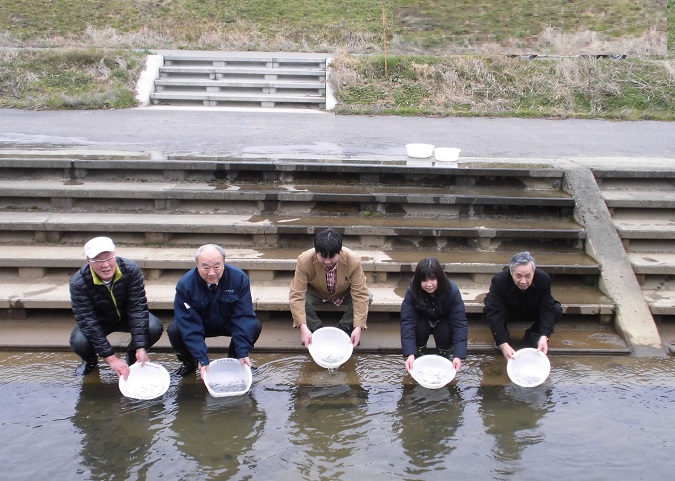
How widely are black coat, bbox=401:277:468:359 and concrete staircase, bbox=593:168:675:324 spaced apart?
6.54ft

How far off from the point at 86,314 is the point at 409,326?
230cm

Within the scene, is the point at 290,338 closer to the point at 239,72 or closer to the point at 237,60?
the point at 239,72

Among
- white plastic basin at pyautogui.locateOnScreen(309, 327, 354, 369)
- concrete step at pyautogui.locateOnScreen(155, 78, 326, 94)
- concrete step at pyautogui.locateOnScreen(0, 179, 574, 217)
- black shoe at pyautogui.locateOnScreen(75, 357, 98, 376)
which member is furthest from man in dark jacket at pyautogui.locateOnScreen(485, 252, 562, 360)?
concrete step at pyautogui.locateOnScreen(155, 78, 326, 94)

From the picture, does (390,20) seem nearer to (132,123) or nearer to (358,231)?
(132,123)

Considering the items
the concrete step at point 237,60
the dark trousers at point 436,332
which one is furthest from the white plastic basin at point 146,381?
the concrete step at point 237,60

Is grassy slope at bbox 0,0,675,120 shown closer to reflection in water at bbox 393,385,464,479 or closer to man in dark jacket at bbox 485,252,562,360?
man in dark jacket at bbox 485,252,562,360

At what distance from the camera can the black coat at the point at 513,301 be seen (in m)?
4.88

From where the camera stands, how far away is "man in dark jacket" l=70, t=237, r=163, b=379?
14.1ft

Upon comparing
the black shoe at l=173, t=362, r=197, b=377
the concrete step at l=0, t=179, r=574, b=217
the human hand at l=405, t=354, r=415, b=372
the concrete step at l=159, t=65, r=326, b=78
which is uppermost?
the concrete step at l=159, t=65, r=326, b=78

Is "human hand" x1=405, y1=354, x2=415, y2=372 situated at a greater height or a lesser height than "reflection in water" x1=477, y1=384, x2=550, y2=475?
greater

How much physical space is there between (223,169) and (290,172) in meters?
0.72

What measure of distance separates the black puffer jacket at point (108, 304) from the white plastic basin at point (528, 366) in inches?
106

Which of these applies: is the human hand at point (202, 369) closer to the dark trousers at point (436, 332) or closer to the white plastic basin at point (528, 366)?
the dark trousers at point (436, 332)

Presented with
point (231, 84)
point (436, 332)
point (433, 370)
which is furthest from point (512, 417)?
point (231, 84)
